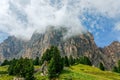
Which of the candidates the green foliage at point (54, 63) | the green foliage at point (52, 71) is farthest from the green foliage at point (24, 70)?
the green foliage at point (54, 63)

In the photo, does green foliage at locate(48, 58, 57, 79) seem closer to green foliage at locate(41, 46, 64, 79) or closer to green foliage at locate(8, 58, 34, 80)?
green foliage at locate(41, 46, 64, 79)

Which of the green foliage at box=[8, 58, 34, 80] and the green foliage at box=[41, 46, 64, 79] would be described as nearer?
the green foliage at box=[8, 58, 34, 80]

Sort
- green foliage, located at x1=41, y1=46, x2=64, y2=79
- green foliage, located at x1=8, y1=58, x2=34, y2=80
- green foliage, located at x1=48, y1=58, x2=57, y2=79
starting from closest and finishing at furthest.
Result: green foliage, located at x1=8, y1=58, x2=34, y2=80
green foliage, located at x1=48, y1=58, x2=57, y2=79
green foliage, located at x1=41, y1=46, x2=64, y2=79

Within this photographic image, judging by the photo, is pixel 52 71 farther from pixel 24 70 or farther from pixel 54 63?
pixel 24 70

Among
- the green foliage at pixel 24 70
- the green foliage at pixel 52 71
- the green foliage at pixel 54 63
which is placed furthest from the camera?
the green foliage at pixel 54 63

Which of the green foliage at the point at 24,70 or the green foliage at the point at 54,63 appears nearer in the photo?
the green foliage at the point at 24,70

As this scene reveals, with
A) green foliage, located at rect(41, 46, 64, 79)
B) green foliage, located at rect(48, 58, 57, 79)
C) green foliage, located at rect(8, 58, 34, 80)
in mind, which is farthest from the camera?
green foliage, located at rect(41, 46, 64, 79)

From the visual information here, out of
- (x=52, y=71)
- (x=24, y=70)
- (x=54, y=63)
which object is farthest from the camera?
(x=54, y=63)

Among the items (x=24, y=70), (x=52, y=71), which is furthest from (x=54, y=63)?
(x=24, y=70)

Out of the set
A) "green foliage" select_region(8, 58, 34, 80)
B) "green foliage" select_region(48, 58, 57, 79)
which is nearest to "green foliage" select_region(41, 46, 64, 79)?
"green foliage" select_region(48, 58, 57, 79)

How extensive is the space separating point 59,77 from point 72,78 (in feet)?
19.3

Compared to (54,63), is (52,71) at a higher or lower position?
lower

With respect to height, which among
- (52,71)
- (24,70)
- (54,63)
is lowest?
(52,71)

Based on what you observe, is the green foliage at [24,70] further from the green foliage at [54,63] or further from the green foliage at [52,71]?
the green foliage at [54,63]
